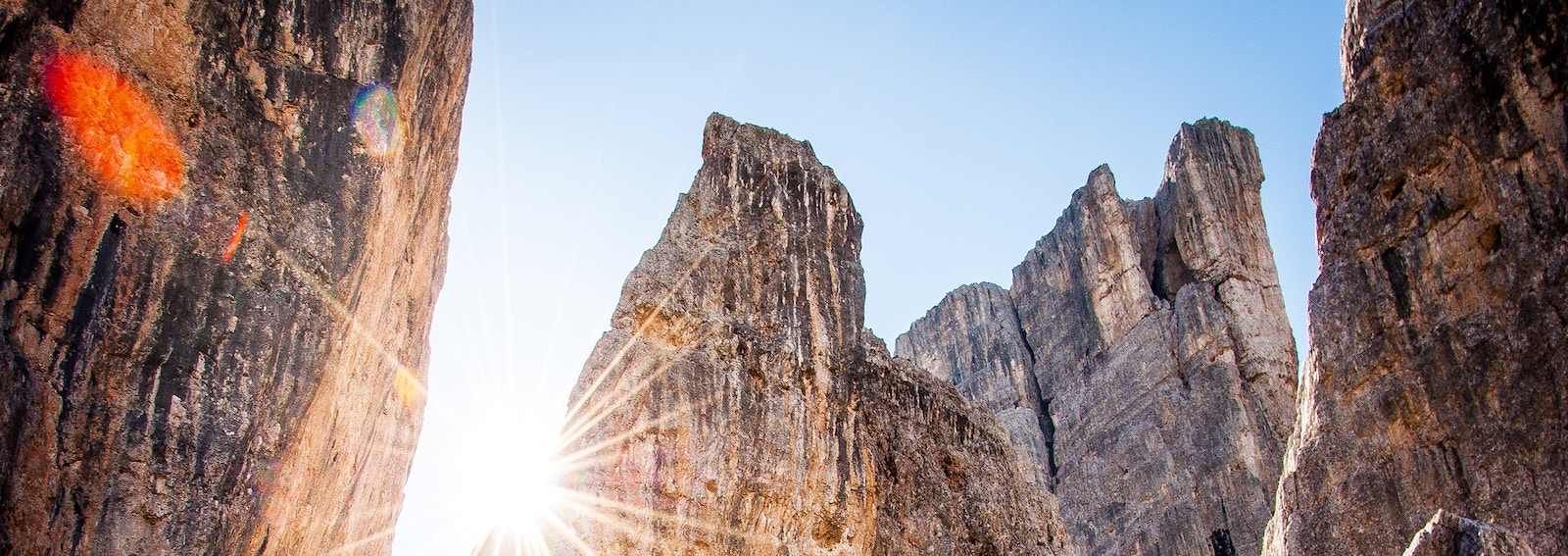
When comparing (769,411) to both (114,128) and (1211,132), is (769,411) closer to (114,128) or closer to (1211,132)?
(114,128)

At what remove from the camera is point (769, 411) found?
19.4 meters

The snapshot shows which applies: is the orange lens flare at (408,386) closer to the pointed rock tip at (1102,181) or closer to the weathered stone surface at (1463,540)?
the weathered stone surface at (1463,540)

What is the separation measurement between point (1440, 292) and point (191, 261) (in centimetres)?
1658

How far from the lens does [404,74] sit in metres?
14.1

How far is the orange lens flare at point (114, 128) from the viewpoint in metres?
10.5

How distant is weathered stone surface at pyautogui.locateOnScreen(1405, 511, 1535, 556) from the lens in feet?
23.1

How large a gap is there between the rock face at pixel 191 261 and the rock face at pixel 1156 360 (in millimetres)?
30805

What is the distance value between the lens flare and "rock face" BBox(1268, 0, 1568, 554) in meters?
14.3

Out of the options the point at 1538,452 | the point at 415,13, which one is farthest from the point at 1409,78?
the point at 415,13

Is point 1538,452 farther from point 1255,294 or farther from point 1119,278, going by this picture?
point 1119,278

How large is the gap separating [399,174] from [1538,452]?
1543cm

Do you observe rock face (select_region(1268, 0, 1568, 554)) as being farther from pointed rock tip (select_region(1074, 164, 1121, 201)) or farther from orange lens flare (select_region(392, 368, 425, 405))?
pointed rock tip (select_region(1074, 164, 1121, 201))

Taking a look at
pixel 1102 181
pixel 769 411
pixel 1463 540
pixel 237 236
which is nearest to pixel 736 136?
pixel 769 411

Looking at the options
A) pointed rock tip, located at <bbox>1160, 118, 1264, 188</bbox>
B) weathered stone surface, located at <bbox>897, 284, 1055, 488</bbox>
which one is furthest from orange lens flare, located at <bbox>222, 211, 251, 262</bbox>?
pointed rock tip, located at <bbox>1160, 118, 1264, 188</bbox>
